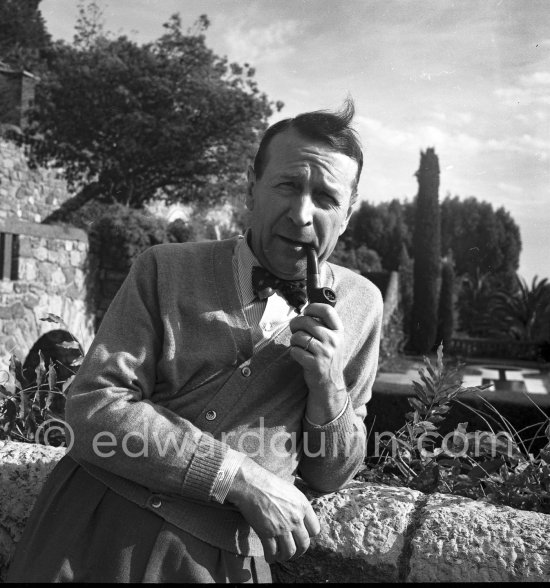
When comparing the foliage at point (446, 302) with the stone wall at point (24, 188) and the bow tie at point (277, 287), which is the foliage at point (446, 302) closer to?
the stone wall at point (24, 188)

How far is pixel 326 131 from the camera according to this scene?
1354 mm

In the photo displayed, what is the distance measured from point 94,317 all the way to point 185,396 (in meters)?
8.53

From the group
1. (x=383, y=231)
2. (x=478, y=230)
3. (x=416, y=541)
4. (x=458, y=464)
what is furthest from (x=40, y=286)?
(x=478, y=230)

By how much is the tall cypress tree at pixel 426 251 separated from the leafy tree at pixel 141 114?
678 cm

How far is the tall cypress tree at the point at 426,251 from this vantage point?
18.9 meters

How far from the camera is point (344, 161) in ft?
4.53

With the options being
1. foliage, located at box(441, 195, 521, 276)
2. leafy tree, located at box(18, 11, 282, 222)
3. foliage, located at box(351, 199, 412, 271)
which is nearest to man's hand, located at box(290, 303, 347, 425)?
leafy tree, located at box(18, 11, 282, 222)

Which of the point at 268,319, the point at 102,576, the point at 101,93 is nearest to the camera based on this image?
the point at 102,576

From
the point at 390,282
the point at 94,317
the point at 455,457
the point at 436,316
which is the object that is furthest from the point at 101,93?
the point at 455,457

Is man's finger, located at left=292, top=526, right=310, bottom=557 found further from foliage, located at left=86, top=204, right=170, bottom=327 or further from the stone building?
foliage, located at left=86, top=204, right=170, bottom=327

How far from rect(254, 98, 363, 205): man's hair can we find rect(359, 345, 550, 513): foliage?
0.73 meters

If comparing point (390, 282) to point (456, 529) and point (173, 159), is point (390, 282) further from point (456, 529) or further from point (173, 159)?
point (456, 529)

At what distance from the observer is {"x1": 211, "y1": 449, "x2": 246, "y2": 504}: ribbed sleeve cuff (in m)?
1.15

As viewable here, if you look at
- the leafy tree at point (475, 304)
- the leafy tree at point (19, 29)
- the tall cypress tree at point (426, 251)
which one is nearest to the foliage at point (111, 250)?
the leafy tree at point (19, 29)
